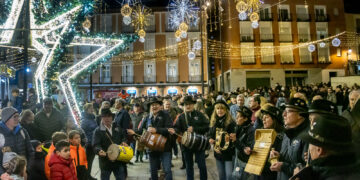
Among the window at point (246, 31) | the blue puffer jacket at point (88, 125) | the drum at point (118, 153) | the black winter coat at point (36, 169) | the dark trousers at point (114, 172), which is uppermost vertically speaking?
the window at point (246, 31)

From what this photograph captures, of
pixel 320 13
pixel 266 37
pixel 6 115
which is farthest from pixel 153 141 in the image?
pixel 320 13

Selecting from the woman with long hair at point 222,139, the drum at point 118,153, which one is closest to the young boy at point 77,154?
the drum at point 118,153

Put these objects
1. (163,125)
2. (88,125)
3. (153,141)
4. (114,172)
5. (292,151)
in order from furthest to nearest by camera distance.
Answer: (88,125)
(163,125)
(153,141)
(114,172)
(292,151)

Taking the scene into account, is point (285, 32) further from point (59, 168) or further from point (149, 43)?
point (59, 168)

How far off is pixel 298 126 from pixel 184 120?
2.76 meters

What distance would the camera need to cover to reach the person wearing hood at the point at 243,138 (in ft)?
12.9

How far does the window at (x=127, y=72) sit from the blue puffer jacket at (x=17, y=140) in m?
31.3

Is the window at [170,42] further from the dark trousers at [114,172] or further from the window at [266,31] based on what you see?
the dark trousers at [114,172]

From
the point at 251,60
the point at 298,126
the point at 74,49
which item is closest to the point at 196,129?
the point at 298,126

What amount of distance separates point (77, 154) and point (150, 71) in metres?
31.3

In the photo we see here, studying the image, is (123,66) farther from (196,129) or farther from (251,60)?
(196,129)

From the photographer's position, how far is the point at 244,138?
410cm

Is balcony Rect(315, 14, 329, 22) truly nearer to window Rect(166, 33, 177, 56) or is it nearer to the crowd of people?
→ window Rect(166, 33, 177, 56)

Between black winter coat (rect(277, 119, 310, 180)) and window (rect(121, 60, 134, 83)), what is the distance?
3318cm
